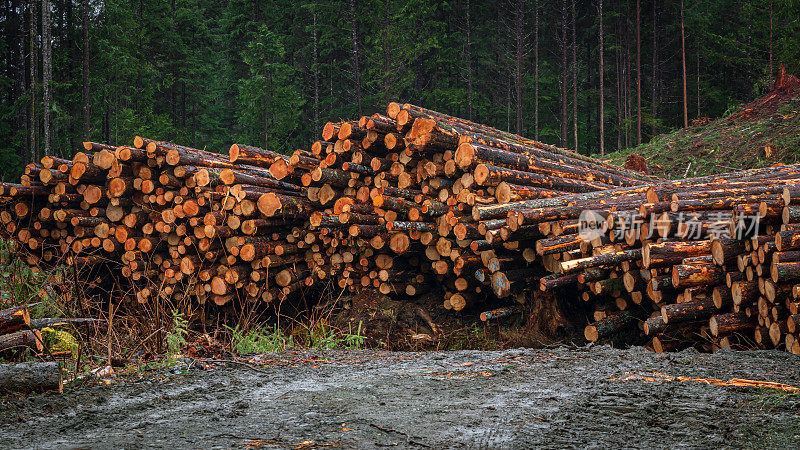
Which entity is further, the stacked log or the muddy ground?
the stacked log

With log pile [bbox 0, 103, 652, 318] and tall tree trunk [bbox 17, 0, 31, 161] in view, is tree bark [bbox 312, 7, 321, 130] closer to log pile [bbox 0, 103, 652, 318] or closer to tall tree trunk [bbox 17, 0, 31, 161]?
tall tree trunk [bbox 17, 0, 31, 161]

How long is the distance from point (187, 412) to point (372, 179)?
4777 mm

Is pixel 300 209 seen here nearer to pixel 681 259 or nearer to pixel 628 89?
pixel 681 259

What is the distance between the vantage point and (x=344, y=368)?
418 cm

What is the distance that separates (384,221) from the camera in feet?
22.4

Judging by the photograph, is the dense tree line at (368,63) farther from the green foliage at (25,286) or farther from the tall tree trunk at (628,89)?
the green foliage at (25,286)

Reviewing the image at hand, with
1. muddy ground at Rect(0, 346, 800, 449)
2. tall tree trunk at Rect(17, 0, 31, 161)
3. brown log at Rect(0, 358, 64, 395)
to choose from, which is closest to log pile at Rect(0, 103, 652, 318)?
muddy ground at Rect(0, 346, 800, 449)

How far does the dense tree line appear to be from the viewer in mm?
21016

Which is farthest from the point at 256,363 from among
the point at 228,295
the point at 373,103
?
the point at 373,103

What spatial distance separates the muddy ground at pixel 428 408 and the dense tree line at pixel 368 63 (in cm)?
1920

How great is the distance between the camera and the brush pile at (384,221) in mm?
5648

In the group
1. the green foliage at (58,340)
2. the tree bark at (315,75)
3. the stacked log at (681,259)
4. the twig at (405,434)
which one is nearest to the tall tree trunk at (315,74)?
the tree bark at (315,75)

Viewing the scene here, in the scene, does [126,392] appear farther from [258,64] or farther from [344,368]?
[258,64]

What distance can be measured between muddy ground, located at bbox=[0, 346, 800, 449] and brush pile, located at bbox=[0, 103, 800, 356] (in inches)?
67.6
